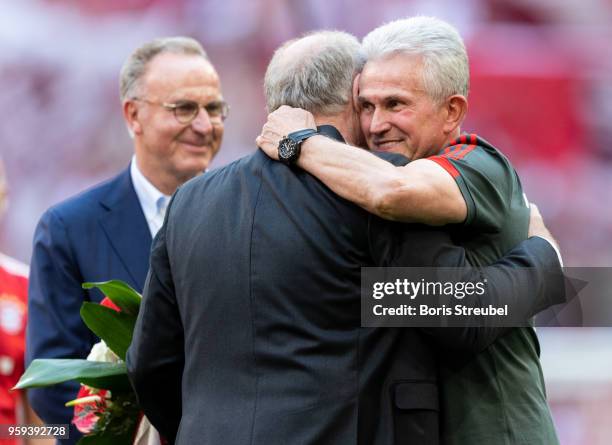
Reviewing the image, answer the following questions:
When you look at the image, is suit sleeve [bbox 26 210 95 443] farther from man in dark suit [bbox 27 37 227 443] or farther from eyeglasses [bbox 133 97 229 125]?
eyeglasses [bbox 133 97 229 125]

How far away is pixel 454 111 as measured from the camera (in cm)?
296

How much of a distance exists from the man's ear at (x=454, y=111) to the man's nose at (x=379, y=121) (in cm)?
19

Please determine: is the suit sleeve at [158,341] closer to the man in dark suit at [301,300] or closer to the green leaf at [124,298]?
the man in dark suit at [301,300]

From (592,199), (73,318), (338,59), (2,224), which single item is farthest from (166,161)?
(592,199)

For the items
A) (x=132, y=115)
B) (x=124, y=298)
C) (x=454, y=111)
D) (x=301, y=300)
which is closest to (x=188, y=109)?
(x=132, y=115)

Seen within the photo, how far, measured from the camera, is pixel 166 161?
4.21m

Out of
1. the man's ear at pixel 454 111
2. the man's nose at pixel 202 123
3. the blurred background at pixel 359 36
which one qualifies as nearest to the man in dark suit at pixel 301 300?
the man's ear at pixel 454 111

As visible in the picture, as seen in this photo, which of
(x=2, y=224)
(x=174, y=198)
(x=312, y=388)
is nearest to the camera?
(x=312, y=388)

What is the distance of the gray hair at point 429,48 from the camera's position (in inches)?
112

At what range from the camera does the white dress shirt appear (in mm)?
4109

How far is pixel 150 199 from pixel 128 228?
204 mm

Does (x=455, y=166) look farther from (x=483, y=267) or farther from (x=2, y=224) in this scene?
(x=2, y=224)

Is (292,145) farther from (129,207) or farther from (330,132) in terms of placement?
(129,207)

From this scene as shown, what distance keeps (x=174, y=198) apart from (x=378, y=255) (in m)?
0.60
